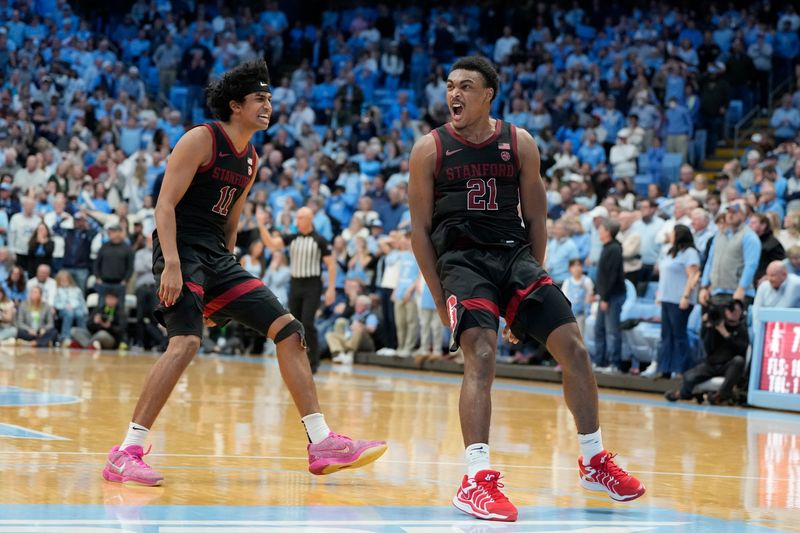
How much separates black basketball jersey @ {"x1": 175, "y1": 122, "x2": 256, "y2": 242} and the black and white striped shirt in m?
8.50

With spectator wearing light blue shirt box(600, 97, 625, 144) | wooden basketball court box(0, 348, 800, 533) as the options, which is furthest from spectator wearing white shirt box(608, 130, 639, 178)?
wooden basketball court box(0, 348, 800, 533)

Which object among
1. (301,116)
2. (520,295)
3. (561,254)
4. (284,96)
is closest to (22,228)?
(301,116)

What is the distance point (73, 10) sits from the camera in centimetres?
3012

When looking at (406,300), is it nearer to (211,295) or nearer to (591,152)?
(591,152)

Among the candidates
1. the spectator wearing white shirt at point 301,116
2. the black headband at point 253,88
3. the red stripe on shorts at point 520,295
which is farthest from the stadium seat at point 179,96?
the red stripe on shorts at point 520,295

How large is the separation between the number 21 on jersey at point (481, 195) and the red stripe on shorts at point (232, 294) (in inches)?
49.2

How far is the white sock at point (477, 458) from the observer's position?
5.57m

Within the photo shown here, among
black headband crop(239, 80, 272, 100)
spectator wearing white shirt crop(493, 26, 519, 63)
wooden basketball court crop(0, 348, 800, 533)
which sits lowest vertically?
wooden basketball court crop(0, 348, 800, 533)

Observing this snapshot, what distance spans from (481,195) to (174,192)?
4.99ft

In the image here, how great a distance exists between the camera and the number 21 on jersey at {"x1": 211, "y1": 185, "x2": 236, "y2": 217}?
651 cm

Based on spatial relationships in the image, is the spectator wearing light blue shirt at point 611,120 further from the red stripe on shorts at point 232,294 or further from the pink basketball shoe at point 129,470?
the pink basketball shoe at point 129,470

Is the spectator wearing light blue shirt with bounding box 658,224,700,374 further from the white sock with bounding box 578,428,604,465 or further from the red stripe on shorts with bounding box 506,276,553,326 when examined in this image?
the red stripe on shorts with bounding box 506,276,553,326

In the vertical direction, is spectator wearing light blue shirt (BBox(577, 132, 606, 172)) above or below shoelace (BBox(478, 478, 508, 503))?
above

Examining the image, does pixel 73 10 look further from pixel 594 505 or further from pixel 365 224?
pixel 594 505
